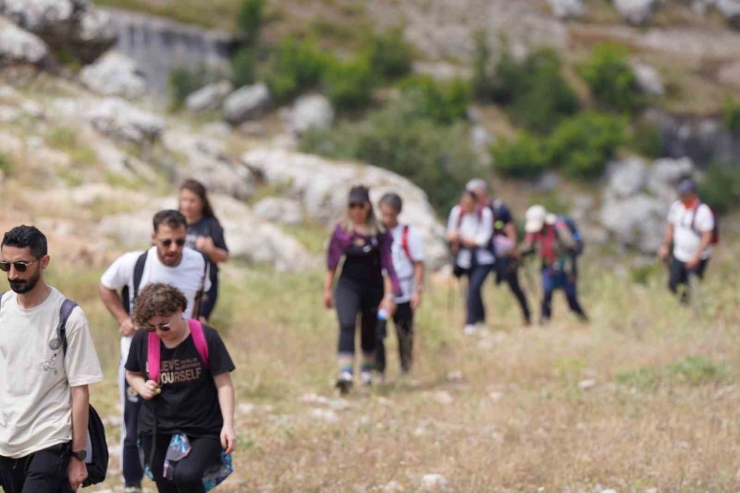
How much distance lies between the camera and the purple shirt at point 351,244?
694cm

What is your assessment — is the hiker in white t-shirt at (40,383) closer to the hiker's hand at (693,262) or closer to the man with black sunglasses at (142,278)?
the man with black sunglasses at (142,278)

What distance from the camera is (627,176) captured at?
53094mm

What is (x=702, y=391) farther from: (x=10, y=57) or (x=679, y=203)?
(x=10, y=57)

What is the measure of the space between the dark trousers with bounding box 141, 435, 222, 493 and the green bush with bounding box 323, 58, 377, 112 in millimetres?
52313

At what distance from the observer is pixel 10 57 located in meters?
17.3

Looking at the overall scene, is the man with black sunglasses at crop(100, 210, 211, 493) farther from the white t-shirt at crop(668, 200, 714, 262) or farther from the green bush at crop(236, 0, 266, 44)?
the green bush at crop(236, 0, 266, 44)

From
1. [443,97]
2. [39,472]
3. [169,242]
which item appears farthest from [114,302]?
[443,97]

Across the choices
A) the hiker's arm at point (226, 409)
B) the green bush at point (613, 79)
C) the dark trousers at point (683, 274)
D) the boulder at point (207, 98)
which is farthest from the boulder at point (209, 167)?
the green bush at point (613, 79)

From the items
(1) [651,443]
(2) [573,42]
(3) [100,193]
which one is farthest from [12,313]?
(2) [573,42]

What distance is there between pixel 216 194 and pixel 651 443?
12571 millimetres

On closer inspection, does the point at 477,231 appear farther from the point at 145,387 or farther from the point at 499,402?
the point at 145,387

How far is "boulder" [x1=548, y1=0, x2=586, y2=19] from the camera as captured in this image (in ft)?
213

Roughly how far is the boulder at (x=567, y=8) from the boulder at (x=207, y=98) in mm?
26486

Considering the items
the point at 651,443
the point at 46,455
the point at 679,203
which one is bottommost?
the point at 651,443
